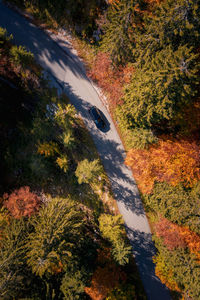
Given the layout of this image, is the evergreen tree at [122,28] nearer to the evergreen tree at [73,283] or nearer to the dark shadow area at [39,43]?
the dark shadow area at [39,43]

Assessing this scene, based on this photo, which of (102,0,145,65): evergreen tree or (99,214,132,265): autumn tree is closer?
(102,0,145,65): evergreen tree

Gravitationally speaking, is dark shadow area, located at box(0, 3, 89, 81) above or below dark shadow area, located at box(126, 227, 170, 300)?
above

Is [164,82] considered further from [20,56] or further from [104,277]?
[104,277]

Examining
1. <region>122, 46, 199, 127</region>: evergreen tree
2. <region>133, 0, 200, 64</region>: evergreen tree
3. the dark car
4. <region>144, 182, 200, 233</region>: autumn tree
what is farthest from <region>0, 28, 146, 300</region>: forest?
<region>133, 0, 200, 64</region>: evergreen tree

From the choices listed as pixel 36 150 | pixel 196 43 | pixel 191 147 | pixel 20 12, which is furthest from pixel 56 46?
pixel 191 147

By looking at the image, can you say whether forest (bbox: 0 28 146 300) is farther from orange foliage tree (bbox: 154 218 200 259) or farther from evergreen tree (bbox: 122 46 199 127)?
evergreen tree (bbox: 122 46 199 127)

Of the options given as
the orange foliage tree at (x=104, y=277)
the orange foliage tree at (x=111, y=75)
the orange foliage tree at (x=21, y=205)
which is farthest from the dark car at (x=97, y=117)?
the orange foliage tree at (x=104, y=277)

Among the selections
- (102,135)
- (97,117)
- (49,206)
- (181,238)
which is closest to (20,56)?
(97,117)
